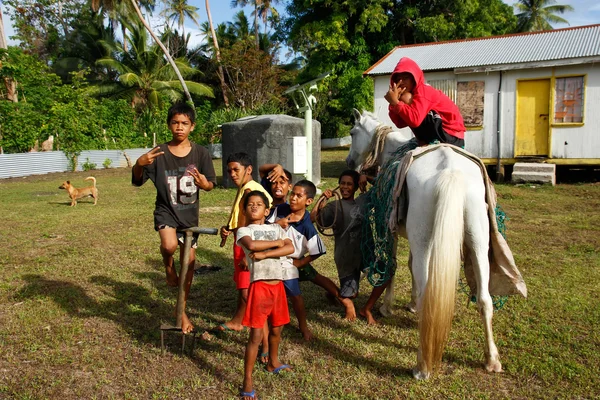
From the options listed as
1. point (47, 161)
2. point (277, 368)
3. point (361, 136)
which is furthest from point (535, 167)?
point (47, 161)

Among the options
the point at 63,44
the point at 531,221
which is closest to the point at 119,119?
the point at 63,44

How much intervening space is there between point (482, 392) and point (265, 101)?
2649 centimetres

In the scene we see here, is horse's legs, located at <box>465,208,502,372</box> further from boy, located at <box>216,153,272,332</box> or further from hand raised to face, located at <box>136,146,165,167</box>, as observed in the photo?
hand raised to face, located at <box>136,146,165,167</box>

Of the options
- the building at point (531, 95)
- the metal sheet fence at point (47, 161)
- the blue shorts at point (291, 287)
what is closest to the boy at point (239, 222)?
the blue shorts at point (291, 287)

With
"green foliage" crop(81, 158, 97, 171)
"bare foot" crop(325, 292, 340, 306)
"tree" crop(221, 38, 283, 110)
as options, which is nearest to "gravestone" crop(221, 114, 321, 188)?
"bare foot" crop(325, 292, 340, 306)

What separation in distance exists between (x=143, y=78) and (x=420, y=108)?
83.8ft

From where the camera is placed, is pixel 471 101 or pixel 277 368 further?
pixel 471 101

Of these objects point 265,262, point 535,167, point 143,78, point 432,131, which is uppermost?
point 143,78

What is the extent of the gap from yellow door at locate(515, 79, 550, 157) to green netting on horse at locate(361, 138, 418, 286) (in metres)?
10.3

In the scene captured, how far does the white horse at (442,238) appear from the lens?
288cm

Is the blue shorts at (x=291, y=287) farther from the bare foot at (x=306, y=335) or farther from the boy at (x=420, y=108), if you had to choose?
the boy at (x=420, y=108)

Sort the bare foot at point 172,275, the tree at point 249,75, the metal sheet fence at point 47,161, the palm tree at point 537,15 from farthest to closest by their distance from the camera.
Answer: the palm tree at point 537,15 < the tree at point 249,75 < the metal sheet fence at point 47,161 < the bare foot at point 172,275

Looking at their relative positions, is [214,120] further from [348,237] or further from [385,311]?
[385,311]

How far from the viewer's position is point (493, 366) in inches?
125
